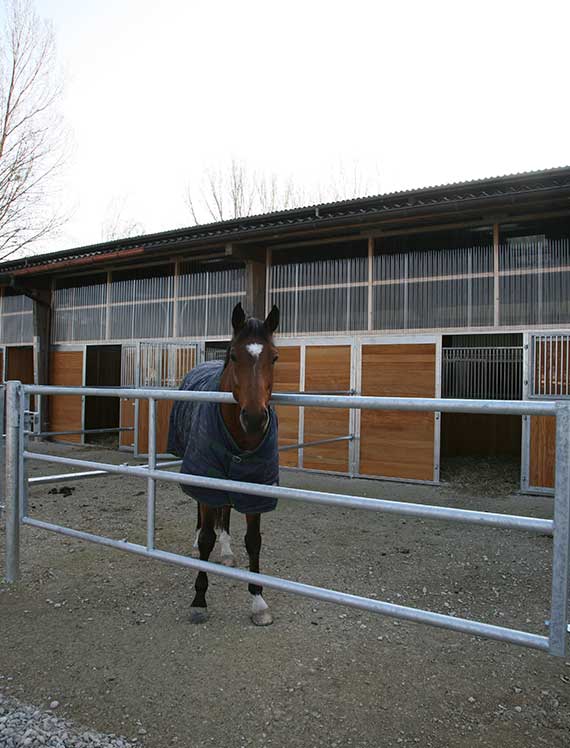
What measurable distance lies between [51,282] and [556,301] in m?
8.99

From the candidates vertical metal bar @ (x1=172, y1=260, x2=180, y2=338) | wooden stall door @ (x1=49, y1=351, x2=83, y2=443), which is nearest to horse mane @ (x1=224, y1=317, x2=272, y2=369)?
vertical metal bar @ (x1=172, y1=260, x2=180, y2=338)

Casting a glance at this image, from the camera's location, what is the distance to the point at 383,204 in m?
6.87

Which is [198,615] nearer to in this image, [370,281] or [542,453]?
[542,453]

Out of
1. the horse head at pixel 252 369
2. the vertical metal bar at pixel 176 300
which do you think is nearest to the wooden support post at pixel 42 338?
the vertical metal bar at pixel 176 300

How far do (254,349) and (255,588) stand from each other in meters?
1.32

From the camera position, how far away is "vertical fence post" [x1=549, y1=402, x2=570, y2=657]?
1420 millimetres

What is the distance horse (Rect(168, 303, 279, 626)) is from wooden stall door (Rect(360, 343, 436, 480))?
4.07 meters

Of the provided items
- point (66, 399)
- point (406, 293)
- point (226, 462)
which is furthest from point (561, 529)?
point (66, 399)

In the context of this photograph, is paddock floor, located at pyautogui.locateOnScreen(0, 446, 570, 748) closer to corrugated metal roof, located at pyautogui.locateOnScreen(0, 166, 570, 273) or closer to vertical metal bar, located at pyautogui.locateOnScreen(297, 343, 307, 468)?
vertical metal bar, located at pyautogui.locateOnScreen(297, 343, 307, 468)

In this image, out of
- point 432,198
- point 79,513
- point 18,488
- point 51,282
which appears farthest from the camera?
point 51,282

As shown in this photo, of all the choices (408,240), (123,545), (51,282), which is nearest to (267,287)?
(408,240)

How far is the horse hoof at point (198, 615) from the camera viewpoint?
2.62 meters

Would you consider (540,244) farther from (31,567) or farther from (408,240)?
(31,567)

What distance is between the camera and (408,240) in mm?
6766
